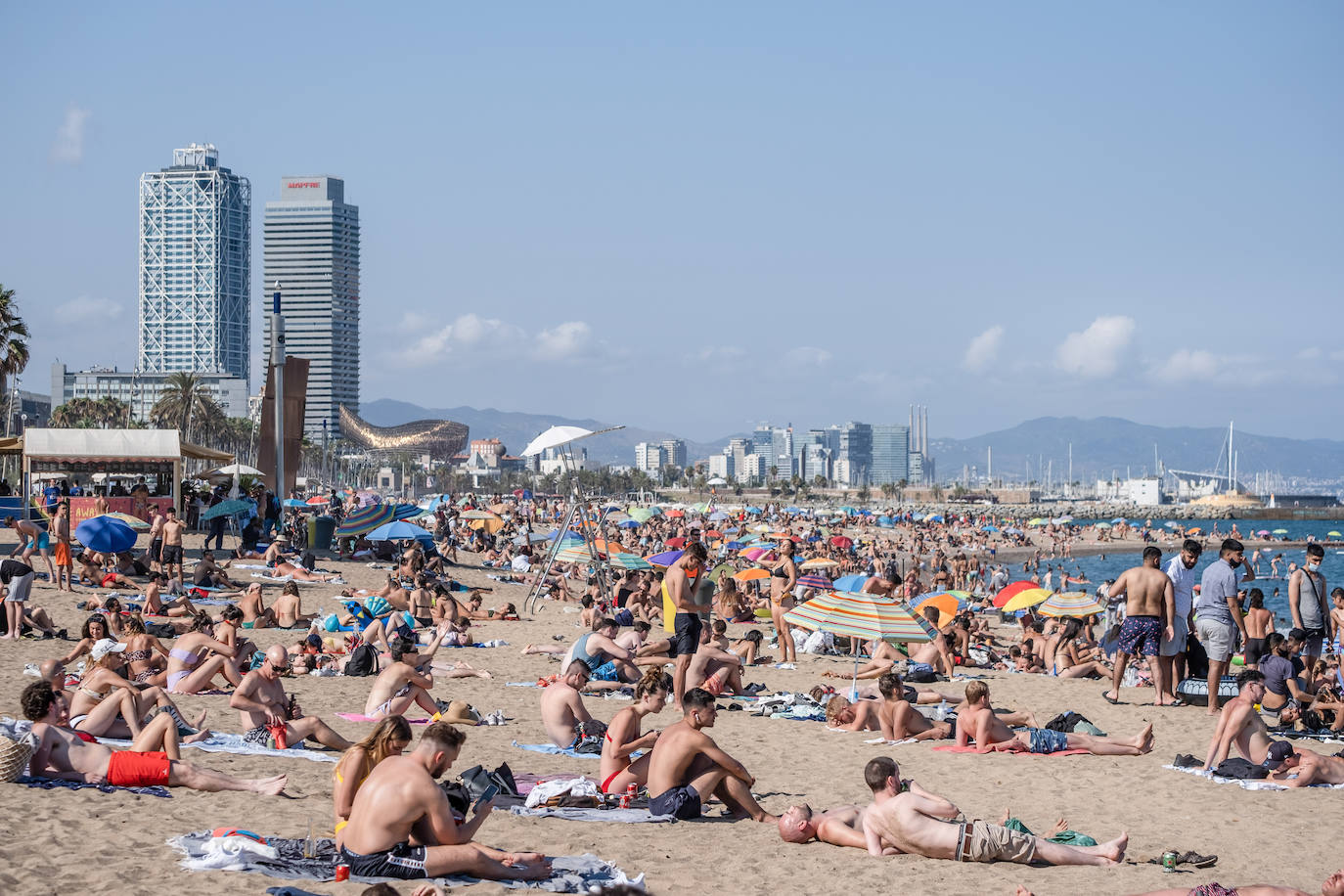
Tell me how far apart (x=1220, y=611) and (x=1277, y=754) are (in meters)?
2.28

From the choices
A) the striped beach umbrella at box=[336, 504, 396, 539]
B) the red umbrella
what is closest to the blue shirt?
the red umbrella

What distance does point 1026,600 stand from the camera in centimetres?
1581

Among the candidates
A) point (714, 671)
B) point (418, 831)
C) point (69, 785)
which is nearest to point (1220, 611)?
point (714, 671)

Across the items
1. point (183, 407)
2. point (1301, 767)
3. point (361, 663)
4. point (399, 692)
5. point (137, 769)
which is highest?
point (183, 407)

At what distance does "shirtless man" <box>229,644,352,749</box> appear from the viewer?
26.0 feet

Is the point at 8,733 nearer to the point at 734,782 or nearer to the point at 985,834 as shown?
the point at 734,782

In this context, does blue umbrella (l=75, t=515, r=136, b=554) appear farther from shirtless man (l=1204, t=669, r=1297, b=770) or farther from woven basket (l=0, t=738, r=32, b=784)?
shirtless man (l=1204, t=669, r=1297, b=770)

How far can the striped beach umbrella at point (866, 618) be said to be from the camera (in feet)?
33.4

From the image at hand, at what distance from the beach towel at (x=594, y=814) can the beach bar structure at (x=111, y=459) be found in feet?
49.8

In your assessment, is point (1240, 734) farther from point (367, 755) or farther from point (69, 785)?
point (69, 785)

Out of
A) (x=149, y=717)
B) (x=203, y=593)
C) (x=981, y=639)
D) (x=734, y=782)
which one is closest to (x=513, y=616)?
(x=203, y=593)

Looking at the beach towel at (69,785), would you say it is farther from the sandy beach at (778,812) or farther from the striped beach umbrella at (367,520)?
the striped beach umbrella at (367,520)

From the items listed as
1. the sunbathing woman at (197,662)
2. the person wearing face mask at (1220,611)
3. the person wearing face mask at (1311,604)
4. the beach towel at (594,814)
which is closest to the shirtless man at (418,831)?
the beach towel at (594,814)

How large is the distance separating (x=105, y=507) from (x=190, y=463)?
58881 millimetres
